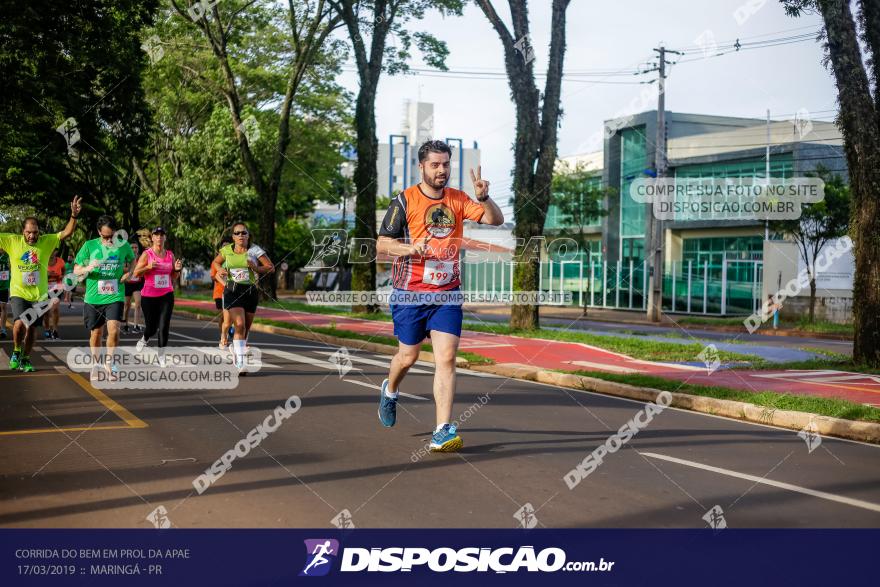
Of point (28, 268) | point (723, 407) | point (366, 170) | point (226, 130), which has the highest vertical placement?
point (226, 130)

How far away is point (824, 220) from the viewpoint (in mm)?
27031

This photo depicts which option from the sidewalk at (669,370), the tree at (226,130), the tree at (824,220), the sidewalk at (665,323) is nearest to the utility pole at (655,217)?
the sidewalk at (665,323)

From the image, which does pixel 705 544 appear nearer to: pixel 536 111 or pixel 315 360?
pixel 315 360

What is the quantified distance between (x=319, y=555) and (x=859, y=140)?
1167 centimetres

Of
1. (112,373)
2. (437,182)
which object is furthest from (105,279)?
(437,182)

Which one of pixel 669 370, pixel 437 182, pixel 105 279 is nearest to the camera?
pixel 437 182

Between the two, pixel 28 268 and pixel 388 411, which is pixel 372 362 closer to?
pixel 28 268

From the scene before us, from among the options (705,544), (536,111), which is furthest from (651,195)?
(705,544)

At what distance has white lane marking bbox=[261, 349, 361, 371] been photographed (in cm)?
1314

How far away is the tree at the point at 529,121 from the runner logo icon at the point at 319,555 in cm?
1590

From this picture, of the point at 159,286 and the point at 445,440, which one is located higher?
the point at 159,286

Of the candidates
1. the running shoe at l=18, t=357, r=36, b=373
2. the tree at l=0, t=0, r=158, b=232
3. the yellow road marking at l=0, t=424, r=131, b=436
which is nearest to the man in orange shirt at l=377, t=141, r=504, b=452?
the yellow road marking at l=0, t=424, r=131, b=436

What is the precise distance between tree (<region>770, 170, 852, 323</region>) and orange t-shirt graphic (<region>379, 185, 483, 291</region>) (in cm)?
2263

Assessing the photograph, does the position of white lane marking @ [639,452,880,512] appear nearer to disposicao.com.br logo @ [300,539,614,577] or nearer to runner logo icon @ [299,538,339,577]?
disposicao.com.br logo @ [300,539,614,577]
